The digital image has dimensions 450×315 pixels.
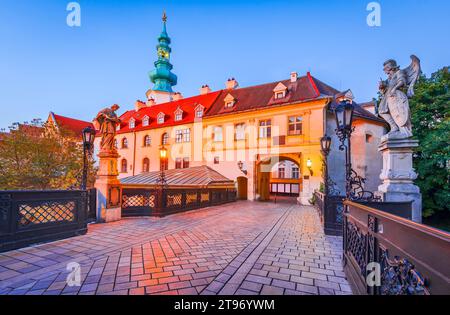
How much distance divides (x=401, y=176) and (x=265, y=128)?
13.5 m

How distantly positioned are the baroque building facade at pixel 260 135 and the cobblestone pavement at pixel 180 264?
31.1 feet

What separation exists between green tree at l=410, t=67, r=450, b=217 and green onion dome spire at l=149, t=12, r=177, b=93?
36.1 metres

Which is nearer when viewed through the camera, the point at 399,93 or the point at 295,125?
the point at 399,93

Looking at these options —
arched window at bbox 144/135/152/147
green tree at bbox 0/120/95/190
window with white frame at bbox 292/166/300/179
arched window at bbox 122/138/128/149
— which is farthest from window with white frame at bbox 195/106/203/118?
window with white frame at bbox 292/166/300/179

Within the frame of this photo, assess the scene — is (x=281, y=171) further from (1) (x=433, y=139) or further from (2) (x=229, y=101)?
(1) (x=433, y=139)

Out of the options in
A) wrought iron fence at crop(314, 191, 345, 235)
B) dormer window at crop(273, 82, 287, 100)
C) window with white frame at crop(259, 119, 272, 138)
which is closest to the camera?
wrought iron fence at crop(314, 191, 345, 235)

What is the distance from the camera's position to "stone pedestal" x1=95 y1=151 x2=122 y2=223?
757 centimetres

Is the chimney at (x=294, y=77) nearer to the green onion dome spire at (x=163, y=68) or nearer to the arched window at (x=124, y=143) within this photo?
the arched window at (x=124, y=143)

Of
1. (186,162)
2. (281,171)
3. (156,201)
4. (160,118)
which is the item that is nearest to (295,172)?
(281,171)

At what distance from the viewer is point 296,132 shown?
16.8 metres

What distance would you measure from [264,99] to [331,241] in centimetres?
1599

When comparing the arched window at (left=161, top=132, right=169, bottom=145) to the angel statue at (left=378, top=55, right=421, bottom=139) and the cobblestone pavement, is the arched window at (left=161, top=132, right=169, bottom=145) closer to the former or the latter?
the cobblestone pavement

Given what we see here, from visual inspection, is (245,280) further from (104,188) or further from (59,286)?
(104,188)

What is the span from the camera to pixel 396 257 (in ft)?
6.06
